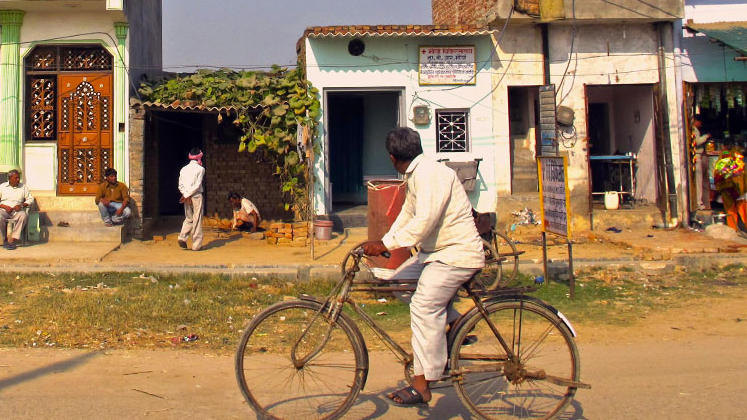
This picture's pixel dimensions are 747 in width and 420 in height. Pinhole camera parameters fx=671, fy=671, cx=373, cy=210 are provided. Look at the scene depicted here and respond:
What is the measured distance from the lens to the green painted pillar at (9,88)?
11.9 m

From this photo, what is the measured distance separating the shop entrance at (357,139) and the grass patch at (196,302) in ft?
22.6

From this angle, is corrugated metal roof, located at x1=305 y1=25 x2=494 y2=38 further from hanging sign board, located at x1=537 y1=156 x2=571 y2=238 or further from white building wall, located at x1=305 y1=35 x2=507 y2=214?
hanging sign board, located at x1=537 y1=156 x2=571 y2=238

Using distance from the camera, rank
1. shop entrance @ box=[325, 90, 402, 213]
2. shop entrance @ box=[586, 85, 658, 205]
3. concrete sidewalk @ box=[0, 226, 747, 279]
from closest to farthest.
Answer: concrete sidewalk @ box=[0, 226, 747, 279] < shop entrance @ box=[586, 85, 658, 205] < shop entrance @ box=[325, 90, 402, 213]

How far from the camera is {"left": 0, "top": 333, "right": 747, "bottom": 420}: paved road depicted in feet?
14.0

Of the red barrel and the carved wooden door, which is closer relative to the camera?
the red barrel

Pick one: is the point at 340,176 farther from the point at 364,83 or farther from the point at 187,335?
the point at 187,335

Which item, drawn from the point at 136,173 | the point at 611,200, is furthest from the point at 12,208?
the point at 611,200

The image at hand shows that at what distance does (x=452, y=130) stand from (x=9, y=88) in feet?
26.7

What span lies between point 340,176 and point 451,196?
38.8 feet

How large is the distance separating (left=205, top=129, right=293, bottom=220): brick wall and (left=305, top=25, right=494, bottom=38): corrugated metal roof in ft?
11.3

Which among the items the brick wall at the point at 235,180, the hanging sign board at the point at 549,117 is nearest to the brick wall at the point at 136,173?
the brick wall at the point at 235,180

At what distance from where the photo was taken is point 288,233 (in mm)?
11828

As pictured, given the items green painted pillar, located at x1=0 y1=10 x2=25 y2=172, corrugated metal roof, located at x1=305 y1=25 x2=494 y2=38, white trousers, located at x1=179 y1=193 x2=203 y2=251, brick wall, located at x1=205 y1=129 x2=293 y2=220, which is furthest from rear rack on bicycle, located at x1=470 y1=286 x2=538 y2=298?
brick wall, located at x1=205 y1=129 x2=293 y2=220

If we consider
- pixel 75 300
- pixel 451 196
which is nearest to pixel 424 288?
pixel 451 196
